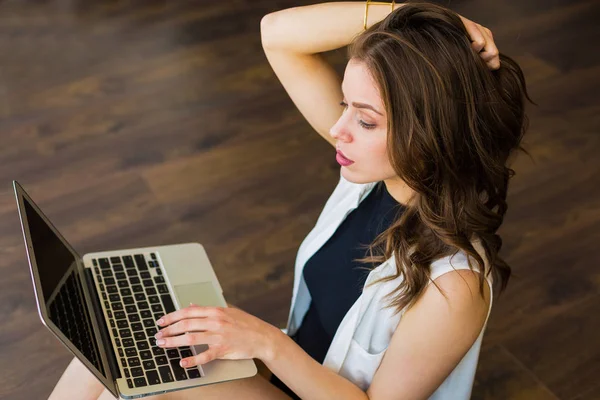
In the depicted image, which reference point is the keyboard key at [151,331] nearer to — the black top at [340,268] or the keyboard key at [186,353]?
the keyboard key at [186,353]

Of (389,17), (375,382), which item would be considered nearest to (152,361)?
(375,382)

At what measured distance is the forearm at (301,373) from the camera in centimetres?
143

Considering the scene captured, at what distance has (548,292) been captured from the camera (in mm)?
2480

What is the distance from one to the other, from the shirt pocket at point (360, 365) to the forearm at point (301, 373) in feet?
0.22

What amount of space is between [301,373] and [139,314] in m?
0.33

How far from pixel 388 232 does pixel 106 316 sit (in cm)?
52

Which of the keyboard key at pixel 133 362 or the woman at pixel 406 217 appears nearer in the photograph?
the woman at pixel 406 217

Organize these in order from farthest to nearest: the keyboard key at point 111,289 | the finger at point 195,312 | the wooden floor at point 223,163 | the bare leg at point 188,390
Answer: the wooden floor at point 223,163
the keyboard key at point 111,289
the bare leg at point 188,390
the finger at point 195,312

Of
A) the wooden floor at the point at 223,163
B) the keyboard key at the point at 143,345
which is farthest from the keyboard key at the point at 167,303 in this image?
the wooden floor at the point at 223,163

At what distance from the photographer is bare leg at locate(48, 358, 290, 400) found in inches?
60.2

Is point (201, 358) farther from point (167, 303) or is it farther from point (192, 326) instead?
point (167, 303)

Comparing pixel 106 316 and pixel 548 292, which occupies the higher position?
Answer: pixel 106 316

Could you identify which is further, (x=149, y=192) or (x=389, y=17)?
(x=149, y=192)

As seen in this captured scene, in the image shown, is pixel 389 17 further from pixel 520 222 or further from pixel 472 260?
pixel 520 222
